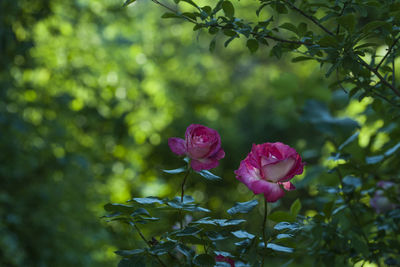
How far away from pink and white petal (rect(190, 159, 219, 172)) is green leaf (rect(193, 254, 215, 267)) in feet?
0.42

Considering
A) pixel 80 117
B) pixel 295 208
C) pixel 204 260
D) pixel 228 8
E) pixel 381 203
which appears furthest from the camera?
pixel 80 117

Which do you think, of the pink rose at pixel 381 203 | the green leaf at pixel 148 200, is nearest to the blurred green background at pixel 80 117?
the pink rose at pixel 381 203

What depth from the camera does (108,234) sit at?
3.18m

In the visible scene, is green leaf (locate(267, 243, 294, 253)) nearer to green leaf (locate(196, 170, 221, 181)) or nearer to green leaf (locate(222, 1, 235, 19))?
green leaf (locate(196, 170, 221, 181))

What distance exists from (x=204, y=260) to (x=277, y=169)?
152 mm

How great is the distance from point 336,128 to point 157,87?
2.69 meters

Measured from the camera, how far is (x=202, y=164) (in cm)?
66

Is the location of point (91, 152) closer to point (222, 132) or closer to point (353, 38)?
point (222, 132)

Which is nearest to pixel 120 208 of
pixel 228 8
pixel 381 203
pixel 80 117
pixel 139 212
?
pixel 139 212

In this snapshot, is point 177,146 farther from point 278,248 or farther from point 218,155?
point 278,248

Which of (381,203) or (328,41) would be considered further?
(381,203)

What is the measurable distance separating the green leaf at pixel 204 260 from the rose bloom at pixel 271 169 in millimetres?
105

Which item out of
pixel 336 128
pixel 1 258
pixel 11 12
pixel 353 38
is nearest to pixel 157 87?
pixel 11 12

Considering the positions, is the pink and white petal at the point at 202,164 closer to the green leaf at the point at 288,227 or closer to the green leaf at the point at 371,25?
the green leaf at the point at 288,227
